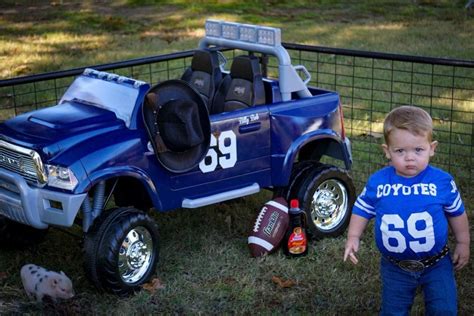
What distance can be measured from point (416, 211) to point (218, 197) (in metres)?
1.86

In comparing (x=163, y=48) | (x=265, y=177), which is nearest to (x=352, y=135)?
(x=265, y=177)

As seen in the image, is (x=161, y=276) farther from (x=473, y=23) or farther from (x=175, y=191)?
(x=473, y=23)

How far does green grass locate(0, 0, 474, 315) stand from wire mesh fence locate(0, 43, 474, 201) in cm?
3

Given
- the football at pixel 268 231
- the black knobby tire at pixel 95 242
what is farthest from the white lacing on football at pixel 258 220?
the black knobby tire at pixel 95 242

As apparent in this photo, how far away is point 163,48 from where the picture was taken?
12656mm

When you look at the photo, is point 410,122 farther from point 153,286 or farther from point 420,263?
point 153,286

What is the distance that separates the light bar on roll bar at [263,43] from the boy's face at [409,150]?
2.06 m

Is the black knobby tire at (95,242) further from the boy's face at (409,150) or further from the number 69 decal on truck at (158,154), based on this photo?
the boy's face at (409,150)

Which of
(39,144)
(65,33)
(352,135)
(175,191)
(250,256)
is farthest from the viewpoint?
(65,33)

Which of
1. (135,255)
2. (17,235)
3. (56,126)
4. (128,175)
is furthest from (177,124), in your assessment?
(17,235)

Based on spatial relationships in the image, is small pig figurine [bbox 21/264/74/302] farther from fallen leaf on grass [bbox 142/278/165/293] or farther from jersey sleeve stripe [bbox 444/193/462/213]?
jersey sleeve stripe [bbox 444/193/462/213]

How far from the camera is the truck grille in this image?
5.00 meters

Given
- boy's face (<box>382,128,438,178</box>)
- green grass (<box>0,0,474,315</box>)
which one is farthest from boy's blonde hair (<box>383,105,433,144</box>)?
green grass (<box>0,0,474,315</box>)

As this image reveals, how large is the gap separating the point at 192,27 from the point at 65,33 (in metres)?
2.14
